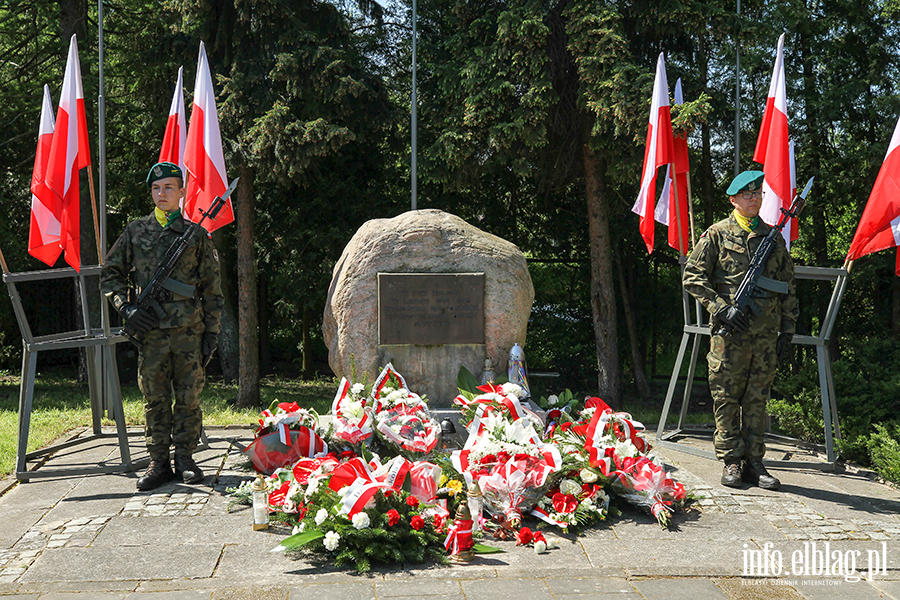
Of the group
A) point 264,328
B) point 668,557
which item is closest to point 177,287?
point 668,557

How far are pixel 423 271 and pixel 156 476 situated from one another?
91.6 inches

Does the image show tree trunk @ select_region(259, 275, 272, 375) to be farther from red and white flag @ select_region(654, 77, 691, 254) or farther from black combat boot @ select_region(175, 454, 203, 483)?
red and white flag @ select_region(654, 77, 691, 254)

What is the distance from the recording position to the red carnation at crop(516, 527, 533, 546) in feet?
12.3

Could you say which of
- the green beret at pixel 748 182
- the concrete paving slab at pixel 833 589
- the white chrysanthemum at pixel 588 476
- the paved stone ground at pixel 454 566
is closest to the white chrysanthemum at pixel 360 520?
the paved stone ground at pixel 454 566

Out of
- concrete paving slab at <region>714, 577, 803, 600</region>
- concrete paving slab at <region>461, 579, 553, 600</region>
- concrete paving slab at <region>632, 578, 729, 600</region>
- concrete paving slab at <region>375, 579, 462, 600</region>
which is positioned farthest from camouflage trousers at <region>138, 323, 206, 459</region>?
concrete paving slab at <region>714, 577, 803, 600</region>

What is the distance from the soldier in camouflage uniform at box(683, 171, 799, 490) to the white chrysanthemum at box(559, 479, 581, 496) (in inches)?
50.0

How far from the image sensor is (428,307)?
5527 mm

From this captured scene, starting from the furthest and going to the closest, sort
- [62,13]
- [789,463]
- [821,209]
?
[62,13]
[821,209]
[789,463]

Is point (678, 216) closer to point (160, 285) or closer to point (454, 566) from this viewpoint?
point (454, 566)

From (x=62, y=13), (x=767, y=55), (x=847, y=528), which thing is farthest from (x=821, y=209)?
(x=62, y=13)

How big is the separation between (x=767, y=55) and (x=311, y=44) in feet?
17.4

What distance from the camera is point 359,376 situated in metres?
5.54

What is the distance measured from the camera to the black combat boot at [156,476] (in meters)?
4.65

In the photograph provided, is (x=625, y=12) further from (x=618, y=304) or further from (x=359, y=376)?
(x=359, y=376)
